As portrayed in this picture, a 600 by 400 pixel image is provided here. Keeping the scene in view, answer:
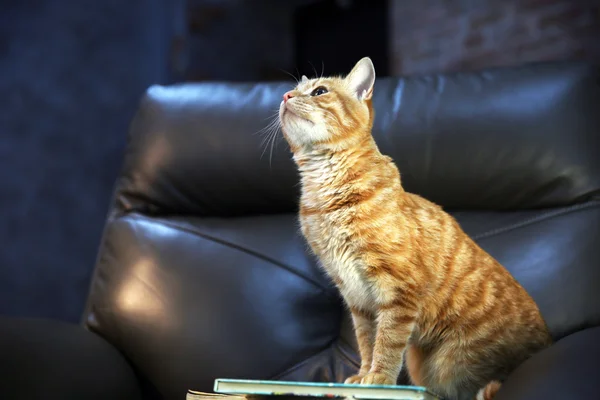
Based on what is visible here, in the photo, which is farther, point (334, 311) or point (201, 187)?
point (201, 187)

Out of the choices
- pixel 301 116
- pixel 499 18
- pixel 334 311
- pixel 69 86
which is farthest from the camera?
pixel 499 18

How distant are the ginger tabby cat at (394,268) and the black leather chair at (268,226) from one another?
8.6 inches

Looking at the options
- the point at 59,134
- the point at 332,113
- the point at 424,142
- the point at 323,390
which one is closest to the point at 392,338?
the point at 323,390

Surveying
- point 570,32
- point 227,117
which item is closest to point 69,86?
Result: point 227,117

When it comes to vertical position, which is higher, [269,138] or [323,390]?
[269,138]

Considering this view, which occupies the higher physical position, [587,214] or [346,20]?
[346,20]

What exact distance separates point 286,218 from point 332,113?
423 mm

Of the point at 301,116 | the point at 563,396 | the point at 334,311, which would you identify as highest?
the point at 301,116

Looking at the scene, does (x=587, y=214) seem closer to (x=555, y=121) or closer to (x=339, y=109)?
(x=555, y=121)

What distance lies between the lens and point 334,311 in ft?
4.42

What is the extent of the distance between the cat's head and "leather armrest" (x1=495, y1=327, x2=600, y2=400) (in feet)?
1.55

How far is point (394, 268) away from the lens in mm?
979

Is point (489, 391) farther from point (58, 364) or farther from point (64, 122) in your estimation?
point (64, 122)

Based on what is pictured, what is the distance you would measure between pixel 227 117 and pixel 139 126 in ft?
0.80
